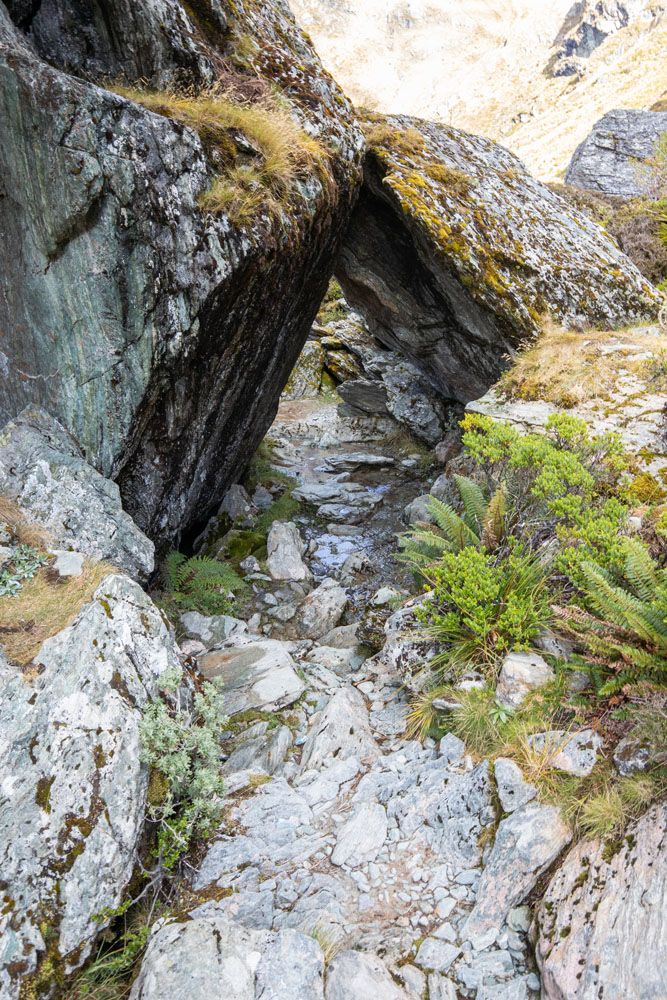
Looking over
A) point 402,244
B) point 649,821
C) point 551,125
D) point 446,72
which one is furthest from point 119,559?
point 446,72

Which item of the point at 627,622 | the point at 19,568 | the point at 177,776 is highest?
the point at 627,622

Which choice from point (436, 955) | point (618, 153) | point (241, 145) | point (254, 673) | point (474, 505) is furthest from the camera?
point (618, 153)

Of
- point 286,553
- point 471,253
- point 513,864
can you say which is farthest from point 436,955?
point 471,253

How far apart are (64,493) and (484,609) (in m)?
4.88

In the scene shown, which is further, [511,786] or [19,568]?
[19,568]

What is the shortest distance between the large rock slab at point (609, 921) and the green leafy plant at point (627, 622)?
926 millimetres

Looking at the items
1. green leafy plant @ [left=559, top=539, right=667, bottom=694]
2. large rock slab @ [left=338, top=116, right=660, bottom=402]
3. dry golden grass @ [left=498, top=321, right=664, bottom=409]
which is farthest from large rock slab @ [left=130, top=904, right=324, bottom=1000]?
large rock slab @ [left=338, top=116, right=660, bottom=402]

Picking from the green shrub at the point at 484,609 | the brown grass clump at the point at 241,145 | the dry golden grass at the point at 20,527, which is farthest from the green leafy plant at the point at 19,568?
the brown grass clump at the point at 241,145

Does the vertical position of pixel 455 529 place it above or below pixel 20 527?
above

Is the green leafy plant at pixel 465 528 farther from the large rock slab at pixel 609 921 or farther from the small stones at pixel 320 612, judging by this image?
the large rock slab at pixel 609 921

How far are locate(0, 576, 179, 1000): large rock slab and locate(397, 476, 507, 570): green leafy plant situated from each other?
3440 mm

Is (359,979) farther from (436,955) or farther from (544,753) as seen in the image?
(544,753)

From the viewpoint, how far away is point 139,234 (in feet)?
21.0

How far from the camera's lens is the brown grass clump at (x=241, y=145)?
7114mm
